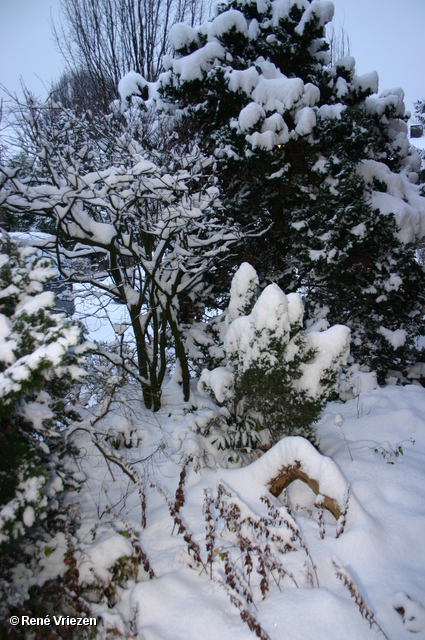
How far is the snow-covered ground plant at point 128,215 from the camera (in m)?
3.52

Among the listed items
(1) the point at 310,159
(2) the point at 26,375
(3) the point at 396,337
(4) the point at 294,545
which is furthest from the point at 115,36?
(4) the point at 294,545

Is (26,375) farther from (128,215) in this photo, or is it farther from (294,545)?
(128,215)

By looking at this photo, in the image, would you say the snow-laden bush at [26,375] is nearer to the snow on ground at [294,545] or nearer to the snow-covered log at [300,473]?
the snow on ground at [294,545]

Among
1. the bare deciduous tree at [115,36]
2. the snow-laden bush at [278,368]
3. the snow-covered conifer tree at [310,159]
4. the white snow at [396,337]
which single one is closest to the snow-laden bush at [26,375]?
the snow-laden bush at [278,368]

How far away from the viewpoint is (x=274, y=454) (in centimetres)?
283

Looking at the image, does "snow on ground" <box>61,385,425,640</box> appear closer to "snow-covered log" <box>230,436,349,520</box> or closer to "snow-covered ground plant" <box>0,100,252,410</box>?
"snow-covered log" <box>230,436,349,520</box>

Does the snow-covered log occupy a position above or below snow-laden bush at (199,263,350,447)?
below

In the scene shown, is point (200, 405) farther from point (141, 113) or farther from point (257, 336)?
point (141, 113)

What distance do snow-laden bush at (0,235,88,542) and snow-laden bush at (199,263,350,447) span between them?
1412 mm

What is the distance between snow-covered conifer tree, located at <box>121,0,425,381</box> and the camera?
505 cm

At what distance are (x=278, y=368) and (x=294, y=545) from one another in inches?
48.2

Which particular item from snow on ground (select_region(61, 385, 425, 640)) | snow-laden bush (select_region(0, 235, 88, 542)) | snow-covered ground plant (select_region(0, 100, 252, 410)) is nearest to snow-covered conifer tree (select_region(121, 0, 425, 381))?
snow-covered ground plant (select_region(0, 100, 252, 410))

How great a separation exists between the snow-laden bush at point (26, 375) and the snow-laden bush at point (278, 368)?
4.63 feet

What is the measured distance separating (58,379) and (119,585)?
115 centimetres
